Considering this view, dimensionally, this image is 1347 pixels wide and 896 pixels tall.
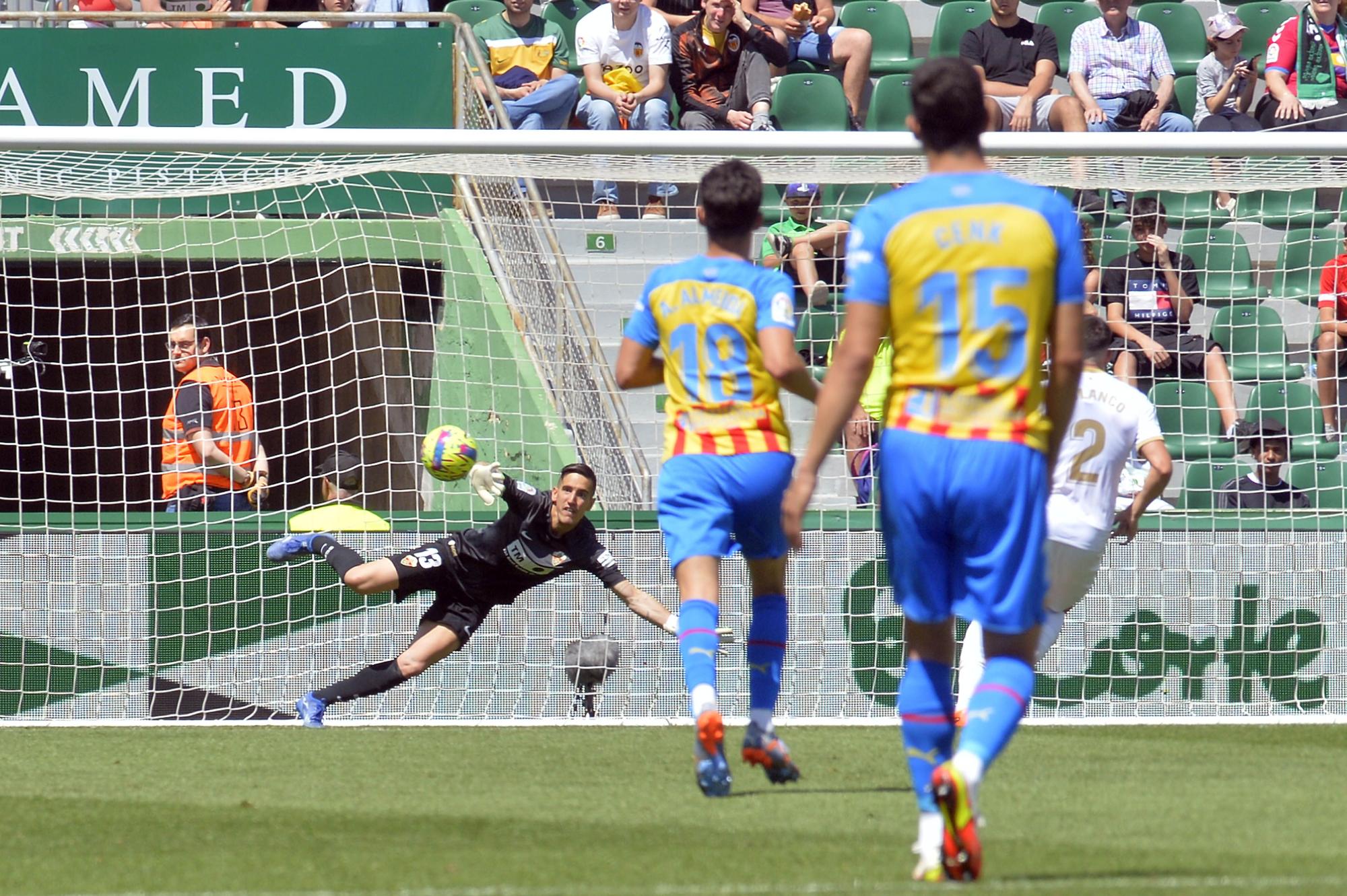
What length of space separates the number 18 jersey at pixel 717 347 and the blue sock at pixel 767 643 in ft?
1.82

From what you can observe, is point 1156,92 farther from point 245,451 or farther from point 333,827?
point 333,827

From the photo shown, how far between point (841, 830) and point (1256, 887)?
4.58 ft

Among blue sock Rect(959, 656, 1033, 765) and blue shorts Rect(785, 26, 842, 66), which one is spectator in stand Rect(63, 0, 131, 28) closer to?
blue shorts Rect(785, 26, 842, 66)

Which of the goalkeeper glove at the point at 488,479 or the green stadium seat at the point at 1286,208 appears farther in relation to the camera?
the green stadium seat at the point at 1286,208

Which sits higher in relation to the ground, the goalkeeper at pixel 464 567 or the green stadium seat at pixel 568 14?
the green stadium seat at pixel 568 14

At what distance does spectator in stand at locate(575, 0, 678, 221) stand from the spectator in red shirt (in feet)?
16.0

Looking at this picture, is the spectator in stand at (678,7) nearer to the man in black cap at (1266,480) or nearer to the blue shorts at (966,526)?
the man in black cap at (1266,480)

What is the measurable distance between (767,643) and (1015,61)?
871cm

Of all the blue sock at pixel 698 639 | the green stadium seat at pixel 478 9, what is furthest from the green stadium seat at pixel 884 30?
the blue sock at pixel 698 639

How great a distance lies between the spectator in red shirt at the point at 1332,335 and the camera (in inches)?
393

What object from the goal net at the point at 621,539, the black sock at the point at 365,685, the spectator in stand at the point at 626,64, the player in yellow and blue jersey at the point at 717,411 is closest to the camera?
the player in yellow and blue jersey at the point at 717,411

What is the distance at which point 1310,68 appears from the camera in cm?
1317

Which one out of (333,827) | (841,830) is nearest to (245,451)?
(333,827)

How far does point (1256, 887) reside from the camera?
12.8 ft
